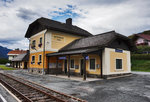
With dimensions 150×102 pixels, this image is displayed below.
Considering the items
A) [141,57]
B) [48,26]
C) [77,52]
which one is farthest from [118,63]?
[141,57]

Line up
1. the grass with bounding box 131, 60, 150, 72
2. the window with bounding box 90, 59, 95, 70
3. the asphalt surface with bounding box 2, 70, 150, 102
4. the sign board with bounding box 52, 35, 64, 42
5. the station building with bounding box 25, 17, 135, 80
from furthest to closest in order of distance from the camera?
the grass with bounding box 131, 60, 150, 72, the sign board with bounding box 52, 35, 64, 42, the window with bounding box 90, 59, 95, 70, the station building with bounding box 25, 17, 135, 80, the asphalt surface with bounding box 2, 70, 150, 102

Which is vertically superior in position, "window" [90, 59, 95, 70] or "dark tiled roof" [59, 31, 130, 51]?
"dark tiled roof" [59, 31, 130, 51]

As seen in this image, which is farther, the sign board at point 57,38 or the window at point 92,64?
the sign board at point 57,38

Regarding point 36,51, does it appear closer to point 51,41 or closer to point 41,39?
point 41,39

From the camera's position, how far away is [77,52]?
1202cm

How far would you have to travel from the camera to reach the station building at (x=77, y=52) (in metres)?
12.7

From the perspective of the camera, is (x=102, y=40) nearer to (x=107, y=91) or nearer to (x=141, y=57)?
(x=107, y=91)

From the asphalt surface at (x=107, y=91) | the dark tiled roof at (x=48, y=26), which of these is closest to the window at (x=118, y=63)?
the asphalt surface at (x=107, y=91)

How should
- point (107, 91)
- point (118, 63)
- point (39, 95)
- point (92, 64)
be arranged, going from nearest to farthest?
point (39, 95) < point (107, 91) < point (92, 64) < point (118, 63)

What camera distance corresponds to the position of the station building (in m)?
12.7

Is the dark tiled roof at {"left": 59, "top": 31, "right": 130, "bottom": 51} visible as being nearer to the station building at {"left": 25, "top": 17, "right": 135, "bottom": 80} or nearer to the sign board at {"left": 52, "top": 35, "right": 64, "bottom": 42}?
the station building at {"left": 25, "top": 17, "right": 135, "bottom": 80}

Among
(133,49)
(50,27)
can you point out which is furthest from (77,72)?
(133,49)

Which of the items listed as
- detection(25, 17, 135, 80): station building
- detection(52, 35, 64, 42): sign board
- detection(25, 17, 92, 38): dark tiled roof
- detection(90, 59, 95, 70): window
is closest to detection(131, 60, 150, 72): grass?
detection(25, 17, 135, 80): station building

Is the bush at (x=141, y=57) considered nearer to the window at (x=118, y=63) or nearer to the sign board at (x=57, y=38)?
the window at (x=118, y=63)
